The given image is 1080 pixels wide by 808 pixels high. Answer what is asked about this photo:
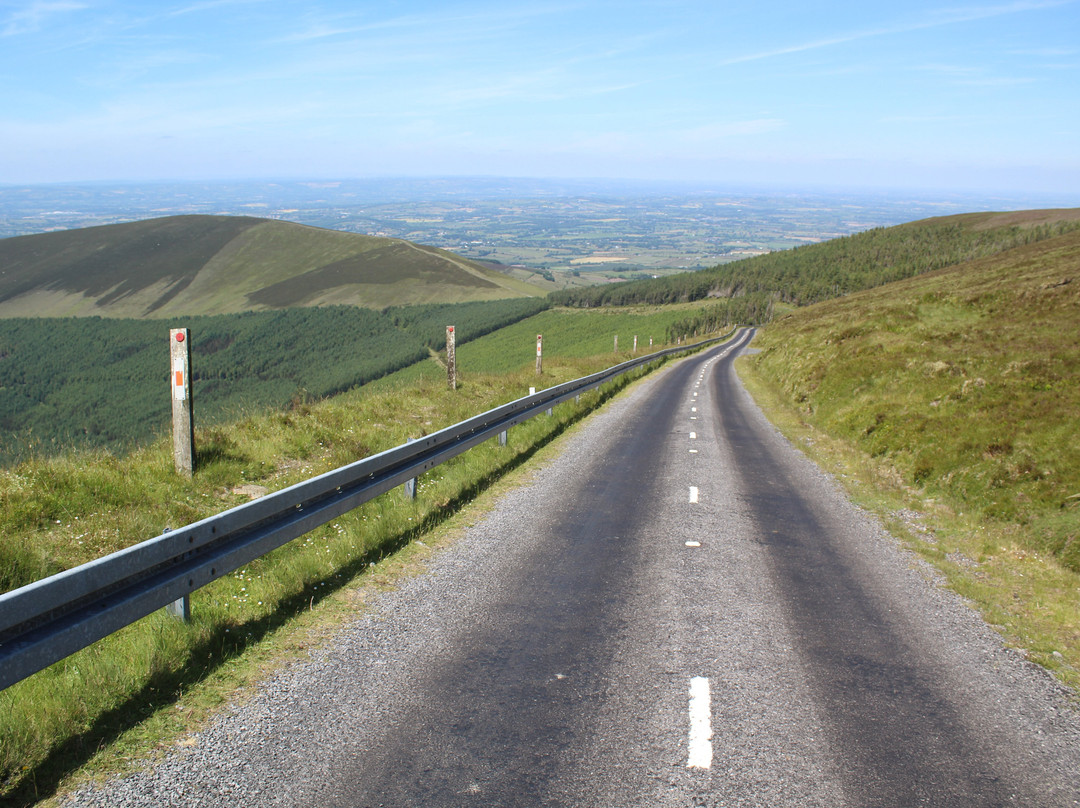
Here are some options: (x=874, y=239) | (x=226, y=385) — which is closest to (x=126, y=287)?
(x=226, y=385)

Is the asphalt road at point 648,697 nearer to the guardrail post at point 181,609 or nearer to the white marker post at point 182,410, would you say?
the guardrail post at point 181,609

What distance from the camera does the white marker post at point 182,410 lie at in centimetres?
839

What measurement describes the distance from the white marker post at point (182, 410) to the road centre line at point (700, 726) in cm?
679

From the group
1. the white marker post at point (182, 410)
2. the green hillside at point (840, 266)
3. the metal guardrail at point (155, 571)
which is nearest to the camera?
the metal guardrail at point (155, 571)

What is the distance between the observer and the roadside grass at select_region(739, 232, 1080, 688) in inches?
274

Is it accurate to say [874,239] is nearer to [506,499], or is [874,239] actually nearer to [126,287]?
[506,499]

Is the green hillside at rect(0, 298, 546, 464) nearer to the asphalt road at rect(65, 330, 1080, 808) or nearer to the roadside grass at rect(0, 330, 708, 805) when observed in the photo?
the roadside grass at rect(0, 330, 708, 805)

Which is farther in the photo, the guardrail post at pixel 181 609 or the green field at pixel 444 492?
the guardrail post at pixel 181 609

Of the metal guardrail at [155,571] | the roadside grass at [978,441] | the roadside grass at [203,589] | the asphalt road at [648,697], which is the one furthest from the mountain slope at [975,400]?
the metal guardrail at [155,571]

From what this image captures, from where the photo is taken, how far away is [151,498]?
25.2 ft

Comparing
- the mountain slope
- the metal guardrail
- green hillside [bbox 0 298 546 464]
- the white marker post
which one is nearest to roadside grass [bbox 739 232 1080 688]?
the mountain slope

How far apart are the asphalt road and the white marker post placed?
387 centimetres

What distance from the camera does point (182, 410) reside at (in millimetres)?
8344

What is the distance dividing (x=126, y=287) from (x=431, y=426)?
216327mm
